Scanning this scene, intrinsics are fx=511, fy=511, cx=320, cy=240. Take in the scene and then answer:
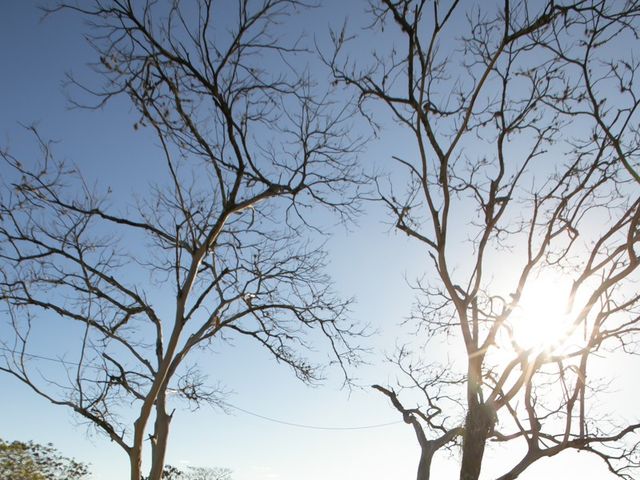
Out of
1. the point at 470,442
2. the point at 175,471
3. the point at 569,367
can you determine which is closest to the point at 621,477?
the point at 569,367

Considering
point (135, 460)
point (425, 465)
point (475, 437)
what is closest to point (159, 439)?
point (135, 460)

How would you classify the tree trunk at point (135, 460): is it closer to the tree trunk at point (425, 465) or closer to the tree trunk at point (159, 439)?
the tree trunk at point (159, 439)

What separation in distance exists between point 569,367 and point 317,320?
5.15 metres

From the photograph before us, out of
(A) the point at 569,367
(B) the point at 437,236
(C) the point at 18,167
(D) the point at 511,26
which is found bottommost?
(A) the point at 569,367

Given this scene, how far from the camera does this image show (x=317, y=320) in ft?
37.0

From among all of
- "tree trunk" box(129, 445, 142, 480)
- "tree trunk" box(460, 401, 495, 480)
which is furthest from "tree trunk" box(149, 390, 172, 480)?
"tree trunk" box(460, 401, 495, 480)

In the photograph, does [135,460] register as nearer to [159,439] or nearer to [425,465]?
[159,439]

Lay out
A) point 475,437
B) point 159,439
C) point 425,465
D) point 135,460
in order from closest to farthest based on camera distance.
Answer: point 475,437 → point 425,465 → point 135,460 → point 159,439

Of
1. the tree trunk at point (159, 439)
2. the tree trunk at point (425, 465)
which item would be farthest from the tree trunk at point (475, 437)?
the tree trunk at point (159, 439)

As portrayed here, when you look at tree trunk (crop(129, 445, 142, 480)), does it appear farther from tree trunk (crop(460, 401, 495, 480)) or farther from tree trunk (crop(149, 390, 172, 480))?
tree trunk (crop(460, 401, 495, 480))

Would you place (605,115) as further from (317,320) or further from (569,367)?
(317,320)

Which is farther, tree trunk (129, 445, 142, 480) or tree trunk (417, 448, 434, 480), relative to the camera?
tree trunk (129, 445, 142, 480)

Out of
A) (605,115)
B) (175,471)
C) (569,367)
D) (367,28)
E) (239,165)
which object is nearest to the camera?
(367,28)

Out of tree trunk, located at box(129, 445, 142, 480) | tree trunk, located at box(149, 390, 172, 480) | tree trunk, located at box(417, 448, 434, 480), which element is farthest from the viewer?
tree trunk, located at box(149, 390, 172, 480)
